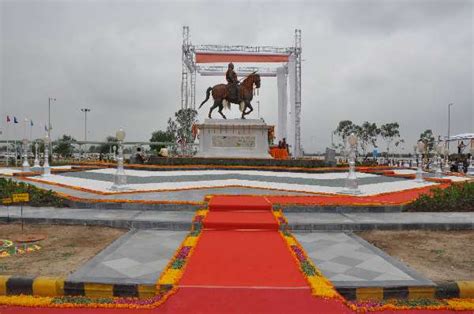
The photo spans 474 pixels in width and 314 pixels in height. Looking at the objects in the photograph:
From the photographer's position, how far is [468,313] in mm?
3783

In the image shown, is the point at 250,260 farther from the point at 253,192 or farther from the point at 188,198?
the point at 253,192

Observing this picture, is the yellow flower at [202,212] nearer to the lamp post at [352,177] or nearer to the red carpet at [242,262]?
the red carpet at [242,262]

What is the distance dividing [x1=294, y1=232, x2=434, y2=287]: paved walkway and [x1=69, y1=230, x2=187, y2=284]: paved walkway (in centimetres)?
230

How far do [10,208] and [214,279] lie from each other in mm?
6853

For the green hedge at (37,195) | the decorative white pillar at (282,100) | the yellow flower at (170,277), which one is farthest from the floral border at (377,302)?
the decorative white pillar at (282,100)

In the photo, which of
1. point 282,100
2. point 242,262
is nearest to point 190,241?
point 242,262

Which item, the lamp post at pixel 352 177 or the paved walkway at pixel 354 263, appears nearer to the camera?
the paved walkway at pixel 354 263

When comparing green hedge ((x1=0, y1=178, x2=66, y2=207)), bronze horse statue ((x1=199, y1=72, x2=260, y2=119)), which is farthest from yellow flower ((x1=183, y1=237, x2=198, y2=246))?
bronze horse statue ((x1=199, y1=72, x2=260, y2=119))

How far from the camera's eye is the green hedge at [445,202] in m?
8.91

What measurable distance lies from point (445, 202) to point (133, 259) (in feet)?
26.0

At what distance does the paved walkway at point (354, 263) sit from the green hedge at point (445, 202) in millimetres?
3253

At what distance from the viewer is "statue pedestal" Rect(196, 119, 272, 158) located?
942 inches

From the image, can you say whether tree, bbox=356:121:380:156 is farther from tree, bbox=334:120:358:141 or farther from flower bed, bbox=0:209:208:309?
flower bed, bbox=0:209:208:309

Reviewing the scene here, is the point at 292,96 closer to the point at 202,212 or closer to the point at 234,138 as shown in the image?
the point at 234,138
